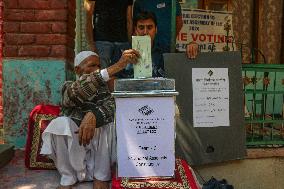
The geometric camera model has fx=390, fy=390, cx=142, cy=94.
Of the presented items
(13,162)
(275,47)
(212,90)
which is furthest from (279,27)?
(13,162)

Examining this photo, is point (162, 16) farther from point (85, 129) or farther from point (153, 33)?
point (85, 129)

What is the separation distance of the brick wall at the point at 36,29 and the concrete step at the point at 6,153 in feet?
3.07

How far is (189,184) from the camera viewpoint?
299 centimetres

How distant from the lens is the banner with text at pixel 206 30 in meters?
5.87

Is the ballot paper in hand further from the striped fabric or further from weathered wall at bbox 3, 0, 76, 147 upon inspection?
weathered wall at bbox 3, 0, 76, 147

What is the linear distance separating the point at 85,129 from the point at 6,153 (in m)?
1.08

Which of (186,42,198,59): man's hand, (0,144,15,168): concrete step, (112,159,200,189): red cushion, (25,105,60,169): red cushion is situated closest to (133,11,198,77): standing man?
(186,42,198,59): man's hand

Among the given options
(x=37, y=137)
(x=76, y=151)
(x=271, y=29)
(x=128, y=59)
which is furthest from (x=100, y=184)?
(x=271, y=29)

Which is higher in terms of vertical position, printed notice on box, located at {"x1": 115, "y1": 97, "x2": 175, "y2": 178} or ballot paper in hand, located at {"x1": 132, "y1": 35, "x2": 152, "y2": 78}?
ballot paper in hand, located at {"x1": 132, "y1": 35, "x2": 152, "y2": 78}

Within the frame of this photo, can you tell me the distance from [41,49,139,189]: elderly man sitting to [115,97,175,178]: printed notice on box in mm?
229

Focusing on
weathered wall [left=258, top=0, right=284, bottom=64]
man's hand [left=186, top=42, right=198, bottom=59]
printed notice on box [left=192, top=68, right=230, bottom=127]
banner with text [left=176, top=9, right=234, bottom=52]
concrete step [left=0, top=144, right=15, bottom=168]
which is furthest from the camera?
weathered wall [left=258, top=0, right=284, bottom=64]

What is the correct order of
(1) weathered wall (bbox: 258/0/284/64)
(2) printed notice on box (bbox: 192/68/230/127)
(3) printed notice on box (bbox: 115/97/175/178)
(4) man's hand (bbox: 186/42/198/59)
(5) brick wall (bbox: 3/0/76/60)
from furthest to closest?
(1) weathered wall (bbox: 258/0/284/64) < (5) brick wall (bbox: 3/0/76/60) < (2) printed notice on box (bbox: 192/68/230/127) < (4) man's hand (bbox: 186/42/198/59) < (3) printed notice on box (bbox: 115/97/175/178)

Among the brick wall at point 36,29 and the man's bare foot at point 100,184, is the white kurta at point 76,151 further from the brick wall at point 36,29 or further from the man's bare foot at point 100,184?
the brick wall at point 36,29

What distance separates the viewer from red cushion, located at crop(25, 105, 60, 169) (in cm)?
352
